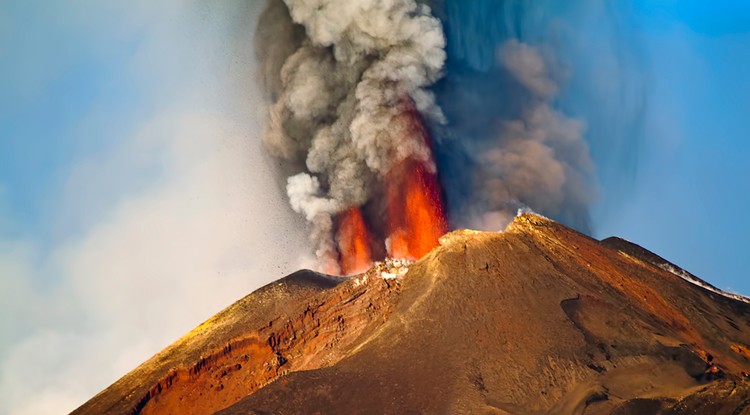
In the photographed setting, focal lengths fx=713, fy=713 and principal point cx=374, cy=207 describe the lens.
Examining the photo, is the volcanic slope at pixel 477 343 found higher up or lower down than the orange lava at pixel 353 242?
lower down

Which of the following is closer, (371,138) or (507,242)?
(507,242)

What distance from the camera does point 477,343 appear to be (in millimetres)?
25688

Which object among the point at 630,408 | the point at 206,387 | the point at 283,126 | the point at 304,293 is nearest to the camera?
the point at 630,408

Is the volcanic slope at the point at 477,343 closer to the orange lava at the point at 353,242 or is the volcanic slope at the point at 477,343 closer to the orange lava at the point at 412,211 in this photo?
the orange lava at the point at 412,211

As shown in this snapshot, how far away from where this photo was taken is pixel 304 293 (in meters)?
33.2

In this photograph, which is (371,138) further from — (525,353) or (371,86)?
(525,353)

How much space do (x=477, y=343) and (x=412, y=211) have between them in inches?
690

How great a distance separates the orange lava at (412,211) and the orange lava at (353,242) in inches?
84.2

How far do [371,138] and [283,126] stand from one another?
11.0 meters

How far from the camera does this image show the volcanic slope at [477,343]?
23172 millimetres

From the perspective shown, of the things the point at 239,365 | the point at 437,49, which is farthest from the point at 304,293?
the point at 437,49

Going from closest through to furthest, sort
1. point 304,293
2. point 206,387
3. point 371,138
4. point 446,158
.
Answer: point 206,387 → point 304,293 → point 371,138 → point 446,158

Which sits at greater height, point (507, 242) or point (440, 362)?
point (507, 242)

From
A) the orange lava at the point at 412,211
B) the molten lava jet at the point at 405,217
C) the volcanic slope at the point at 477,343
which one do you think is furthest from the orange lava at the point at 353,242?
the volcanic slope at the point at 477,343
